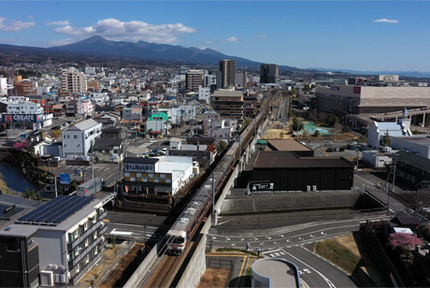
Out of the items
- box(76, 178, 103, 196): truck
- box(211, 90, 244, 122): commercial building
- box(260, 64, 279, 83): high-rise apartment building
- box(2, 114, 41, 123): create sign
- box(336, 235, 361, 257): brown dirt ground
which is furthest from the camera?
box(260, 64, 279, 83): high-rise apartment building

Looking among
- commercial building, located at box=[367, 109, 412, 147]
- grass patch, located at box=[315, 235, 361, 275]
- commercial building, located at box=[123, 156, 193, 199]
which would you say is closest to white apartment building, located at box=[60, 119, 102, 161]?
commercial building, located at box=[123, 156, 193, 199]

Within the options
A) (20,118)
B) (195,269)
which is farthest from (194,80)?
(195,269)

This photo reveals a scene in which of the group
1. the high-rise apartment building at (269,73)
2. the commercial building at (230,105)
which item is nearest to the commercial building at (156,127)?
the commercial building at (230,105)

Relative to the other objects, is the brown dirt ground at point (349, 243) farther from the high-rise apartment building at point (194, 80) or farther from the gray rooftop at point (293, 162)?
the high-rise apartment building at point (194, 80)

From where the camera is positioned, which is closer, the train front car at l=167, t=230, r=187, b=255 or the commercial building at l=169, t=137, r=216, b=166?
the train front car at l=167, t=230, r=187, b=255

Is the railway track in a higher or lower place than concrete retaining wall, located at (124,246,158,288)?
lower

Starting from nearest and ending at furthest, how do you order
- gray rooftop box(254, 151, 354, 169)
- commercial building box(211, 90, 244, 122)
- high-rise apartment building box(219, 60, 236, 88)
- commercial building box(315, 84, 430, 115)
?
gray rooftop box(254, 151, 354, 169), commercial building box(211, 90, 244, 122), commercial building box(315, 84, 430, 115), high-rise apartment building box(219, 60, 236, 88)

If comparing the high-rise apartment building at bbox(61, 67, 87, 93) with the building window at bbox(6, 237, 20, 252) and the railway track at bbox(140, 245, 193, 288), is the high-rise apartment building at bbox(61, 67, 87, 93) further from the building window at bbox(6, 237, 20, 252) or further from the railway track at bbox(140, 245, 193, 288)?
the building window at bbox(6, 237, 20, 252)
